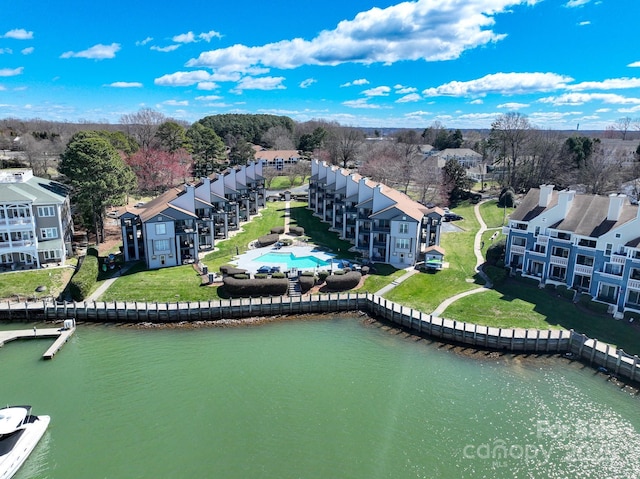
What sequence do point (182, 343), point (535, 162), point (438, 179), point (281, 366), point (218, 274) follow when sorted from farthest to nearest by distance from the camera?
point (535, 162) → point (438, 179) → point (218, 274) → point (182, 343) → point (281, 366)

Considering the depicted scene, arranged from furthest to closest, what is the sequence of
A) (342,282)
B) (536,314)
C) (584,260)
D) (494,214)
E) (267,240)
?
(494,214) → (267,240) → (342,282) → (584,260) → (536,314)

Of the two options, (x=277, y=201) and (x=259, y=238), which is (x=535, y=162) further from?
(x=259, y=238)

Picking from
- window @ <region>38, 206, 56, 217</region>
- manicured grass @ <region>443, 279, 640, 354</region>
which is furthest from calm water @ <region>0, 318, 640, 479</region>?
window @ <region>38, 206, 56, 217</region>

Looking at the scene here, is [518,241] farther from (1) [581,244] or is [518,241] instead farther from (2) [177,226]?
(2) [177,226]

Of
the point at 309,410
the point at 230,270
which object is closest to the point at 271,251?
the point at 230,270

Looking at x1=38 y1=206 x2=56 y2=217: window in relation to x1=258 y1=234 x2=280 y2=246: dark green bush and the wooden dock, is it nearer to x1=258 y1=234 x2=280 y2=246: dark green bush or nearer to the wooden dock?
the wooden dock

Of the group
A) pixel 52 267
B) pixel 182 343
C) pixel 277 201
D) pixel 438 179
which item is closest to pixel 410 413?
pixel 182 343

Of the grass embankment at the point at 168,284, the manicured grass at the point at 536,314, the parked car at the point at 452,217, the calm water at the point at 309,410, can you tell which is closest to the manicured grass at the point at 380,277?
the manicured grass at the point at 536,314
